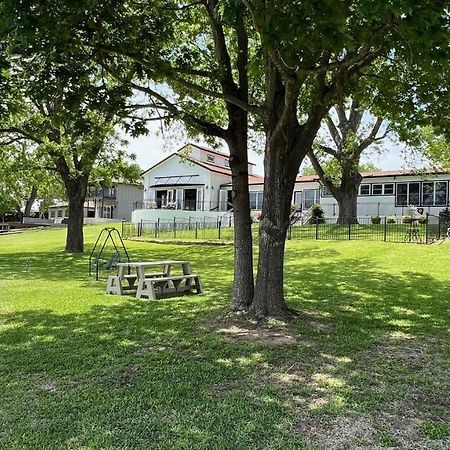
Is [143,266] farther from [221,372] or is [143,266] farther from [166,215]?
[166,215]

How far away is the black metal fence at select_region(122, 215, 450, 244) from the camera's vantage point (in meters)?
21.3

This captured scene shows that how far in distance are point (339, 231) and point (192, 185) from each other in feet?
65.0

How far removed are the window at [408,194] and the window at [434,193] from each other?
0.47 metres

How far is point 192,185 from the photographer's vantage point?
136 ft

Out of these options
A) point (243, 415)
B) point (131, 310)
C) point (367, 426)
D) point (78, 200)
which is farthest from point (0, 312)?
point (78, 200)

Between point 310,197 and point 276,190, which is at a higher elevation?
point 310,197

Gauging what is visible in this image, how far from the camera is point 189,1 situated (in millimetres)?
9227

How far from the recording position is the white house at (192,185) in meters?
40.7

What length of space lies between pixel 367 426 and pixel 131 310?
542cm

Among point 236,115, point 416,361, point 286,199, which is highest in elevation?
point 236,115

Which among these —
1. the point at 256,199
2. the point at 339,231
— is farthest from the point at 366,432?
the point at 256,199

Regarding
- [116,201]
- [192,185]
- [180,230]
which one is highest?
[192,185]

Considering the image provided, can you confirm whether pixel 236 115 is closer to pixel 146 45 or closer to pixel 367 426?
pixel 146 45

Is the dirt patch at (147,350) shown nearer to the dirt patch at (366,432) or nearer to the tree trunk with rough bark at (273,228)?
the tree trunk with rough bark at (273,228)
